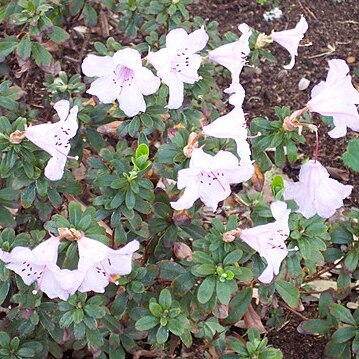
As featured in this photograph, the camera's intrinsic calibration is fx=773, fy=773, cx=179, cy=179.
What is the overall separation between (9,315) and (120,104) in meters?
0.73

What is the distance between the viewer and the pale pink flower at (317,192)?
7.31 ft

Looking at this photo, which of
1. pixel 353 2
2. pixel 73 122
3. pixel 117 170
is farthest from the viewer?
pixel 353 2

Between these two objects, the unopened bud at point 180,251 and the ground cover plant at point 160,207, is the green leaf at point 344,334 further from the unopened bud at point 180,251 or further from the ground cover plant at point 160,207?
the unopened bud at point 180,251

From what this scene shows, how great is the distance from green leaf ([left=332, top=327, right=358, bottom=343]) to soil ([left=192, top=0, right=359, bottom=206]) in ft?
3.77

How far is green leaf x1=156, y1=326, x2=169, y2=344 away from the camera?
2.16m

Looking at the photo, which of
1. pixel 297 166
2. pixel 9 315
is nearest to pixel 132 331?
pixel 9 315

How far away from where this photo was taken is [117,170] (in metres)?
2.21

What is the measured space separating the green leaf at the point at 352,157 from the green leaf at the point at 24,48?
1.55 m

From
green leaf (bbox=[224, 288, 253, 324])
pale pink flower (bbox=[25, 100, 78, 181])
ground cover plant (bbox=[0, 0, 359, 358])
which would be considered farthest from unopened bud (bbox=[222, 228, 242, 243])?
pale pink flower (bbox=[25, 100, 78, 181])

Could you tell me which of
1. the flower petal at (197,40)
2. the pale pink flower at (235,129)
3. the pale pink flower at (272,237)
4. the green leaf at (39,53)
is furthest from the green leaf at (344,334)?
the green leaf at (39,53)

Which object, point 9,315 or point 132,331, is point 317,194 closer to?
point 132,331

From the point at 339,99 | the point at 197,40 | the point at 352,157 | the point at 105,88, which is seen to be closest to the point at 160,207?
the point at 105,88

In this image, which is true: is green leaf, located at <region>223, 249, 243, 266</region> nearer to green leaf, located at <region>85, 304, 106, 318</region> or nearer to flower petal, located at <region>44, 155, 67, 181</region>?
green leaf, located at <region>85, 304, 106, 318</region>

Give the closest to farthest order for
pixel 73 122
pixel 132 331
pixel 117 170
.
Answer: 1. pixel 73 122
2. pixel 117 170
3. pixel 132 331
